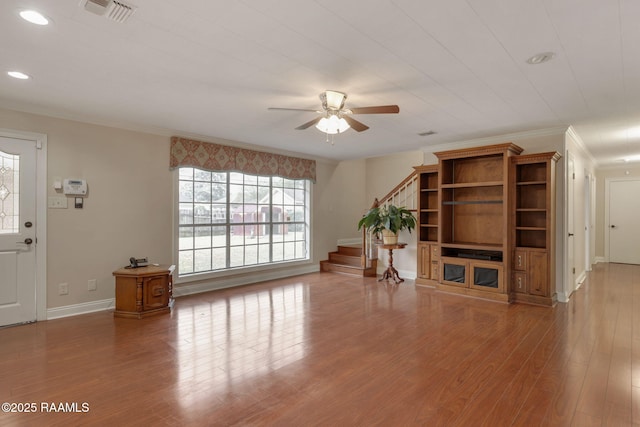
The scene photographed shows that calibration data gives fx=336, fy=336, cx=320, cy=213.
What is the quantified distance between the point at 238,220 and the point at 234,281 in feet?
3.55

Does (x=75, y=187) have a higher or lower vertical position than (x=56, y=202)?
higher

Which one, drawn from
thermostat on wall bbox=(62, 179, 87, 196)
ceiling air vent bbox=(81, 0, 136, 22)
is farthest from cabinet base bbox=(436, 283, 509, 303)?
thermostat on wall bbox=(62, 179, 87, 196)

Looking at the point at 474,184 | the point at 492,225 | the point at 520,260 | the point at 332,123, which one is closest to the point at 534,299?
the point at 520,260

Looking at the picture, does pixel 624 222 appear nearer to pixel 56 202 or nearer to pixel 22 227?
pixel 56 202

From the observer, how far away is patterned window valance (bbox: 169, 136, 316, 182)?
5.17 m

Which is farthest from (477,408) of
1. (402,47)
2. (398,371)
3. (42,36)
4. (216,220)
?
(216,220)

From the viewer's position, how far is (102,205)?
448 centimetres

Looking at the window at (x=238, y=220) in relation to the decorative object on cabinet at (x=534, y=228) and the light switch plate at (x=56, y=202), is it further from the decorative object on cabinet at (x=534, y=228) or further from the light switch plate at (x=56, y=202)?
the decorative object on cabinet at (x=534, y=228)

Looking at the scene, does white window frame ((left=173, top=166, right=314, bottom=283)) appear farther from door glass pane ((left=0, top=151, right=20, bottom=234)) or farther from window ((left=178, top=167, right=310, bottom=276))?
door glass pane ((left=0, top=151, right=20, bottom=234))

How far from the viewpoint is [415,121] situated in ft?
14.7

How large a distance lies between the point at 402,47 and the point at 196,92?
2104 mm

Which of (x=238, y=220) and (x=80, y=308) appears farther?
(x=238, y=220)

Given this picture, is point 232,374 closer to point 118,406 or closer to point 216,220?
point 118,406

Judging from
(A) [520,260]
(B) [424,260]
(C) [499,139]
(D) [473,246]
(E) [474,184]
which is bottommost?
(B) [424,260]
